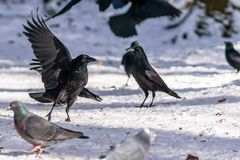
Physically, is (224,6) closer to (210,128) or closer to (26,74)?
(26,74)

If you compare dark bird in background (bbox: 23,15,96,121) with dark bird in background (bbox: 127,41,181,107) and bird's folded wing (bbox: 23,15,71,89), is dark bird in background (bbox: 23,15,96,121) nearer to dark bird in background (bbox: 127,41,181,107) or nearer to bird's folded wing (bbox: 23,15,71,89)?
bird's folded wing (bbox: 23,15,71,89)

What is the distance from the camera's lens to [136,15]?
1034 cm

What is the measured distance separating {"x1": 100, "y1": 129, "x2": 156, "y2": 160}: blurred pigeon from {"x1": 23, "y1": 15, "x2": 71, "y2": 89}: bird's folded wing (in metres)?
3.03

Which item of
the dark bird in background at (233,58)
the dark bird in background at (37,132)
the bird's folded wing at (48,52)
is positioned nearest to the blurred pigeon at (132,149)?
the dark bird in background at (37,132)

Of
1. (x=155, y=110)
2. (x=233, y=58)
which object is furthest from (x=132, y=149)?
(x=233, y=58)

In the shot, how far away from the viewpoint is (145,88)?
363 inches

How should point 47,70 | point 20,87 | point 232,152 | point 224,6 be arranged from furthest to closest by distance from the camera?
point 224,6 < point 20,87 < point 47,70 < point 232,152

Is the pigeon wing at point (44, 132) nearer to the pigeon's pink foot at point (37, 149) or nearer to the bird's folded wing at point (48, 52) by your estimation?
the pigeon's pink foot at point (37, 149)

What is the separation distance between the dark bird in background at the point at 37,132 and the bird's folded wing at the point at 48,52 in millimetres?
1838

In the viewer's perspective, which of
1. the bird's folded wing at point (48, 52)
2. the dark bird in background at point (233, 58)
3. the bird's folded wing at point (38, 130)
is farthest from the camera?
the dark bird in background at point (233, 58)

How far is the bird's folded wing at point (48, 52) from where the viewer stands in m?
8.05

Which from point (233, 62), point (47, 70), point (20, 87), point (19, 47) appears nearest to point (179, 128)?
point (47, 70)

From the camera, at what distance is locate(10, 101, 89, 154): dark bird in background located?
6145mm

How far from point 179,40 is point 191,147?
1448 centimetres
